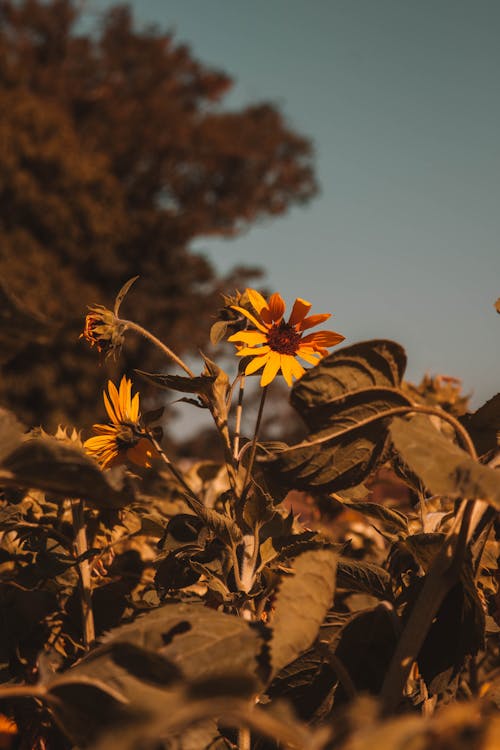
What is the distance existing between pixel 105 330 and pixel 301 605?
44 centimetres

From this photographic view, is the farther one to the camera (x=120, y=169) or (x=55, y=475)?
(x=120, y=169)

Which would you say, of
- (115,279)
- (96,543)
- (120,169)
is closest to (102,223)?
(115,279)

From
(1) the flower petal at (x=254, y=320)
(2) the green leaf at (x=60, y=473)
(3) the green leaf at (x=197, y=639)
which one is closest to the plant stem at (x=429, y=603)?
(3) the green leaf at (x=197, y=639)

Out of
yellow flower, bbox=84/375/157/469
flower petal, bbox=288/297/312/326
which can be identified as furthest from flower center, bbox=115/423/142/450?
flower petal, bbox=288/297/312/326

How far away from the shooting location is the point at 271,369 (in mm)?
739

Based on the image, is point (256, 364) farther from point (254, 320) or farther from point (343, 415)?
point (343, 415)

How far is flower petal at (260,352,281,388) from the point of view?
725mm

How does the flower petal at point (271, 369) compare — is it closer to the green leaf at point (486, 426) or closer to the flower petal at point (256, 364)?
the flower petal at point (256, 364)

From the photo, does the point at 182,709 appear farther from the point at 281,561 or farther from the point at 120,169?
the point at 120,169

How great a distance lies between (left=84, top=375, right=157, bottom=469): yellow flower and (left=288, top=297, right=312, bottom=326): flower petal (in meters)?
0.19

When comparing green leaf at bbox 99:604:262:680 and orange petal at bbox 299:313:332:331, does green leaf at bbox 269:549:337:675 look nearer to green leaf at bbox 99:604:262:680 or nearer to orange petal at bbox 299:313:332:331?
green leaf at bbox 99:604:262:680

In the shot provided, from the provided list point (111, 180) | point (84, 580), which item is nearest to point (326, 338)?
point (84, 580)

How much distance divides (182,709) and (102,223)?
12.0m

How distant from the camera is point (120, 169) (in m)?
13.9
